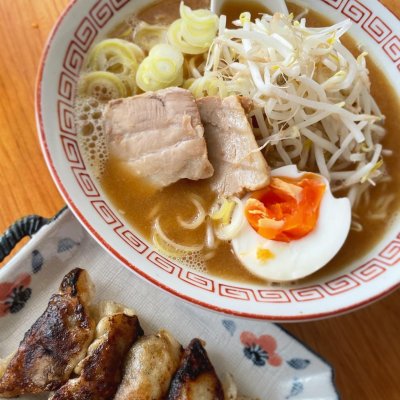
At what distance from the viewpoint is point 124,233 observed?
1629mm

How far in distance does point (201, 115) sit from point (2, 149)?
27.8 inches

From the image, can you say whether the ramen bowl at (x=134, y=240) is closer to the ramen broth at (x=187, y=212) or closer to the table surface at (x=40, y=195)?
the ramen broth at (x=187, y=212)

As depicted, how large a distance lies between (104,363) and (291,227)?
66 cm

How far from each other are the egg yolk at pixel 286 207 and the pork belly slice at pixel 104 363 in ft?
1.60

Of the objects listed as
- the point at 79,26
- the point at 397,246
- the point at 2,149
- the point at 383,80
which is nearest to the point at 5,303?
the point at 2,149

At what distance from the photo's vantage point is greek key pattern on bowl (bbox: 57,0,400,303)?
62.2 inches

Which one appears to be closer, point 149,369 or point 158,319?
point 149,369

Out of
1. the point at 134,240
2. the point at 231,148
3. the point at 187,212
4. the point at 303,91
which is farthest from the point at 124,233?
the point at 303,91

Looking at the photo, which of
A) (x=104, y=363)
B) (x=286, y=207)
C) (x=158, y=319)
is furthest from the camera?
(x=158, y=319)

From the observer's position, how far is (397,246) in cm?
169

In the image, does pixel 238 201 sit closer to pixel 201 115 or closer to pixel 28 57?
pixel 201 115

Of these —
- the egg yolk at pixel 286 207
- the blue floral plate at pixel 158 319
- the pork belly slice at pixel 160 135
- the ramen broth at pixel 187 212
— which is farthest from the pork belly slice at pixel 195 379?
the pork belly slice at pixel 160 135

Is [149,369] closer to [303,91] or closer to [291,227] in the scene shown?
[291,227]

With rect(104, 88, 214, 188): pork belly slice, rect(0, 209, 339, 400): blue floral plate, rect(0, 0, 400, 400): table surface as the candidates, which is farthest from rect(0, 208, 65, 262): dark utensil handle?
rect(104, 88, 214, 188): pork belly slice
